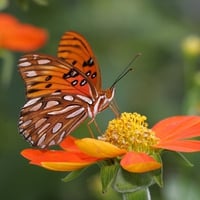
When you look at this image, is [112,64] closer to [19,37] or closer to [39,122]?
[19,37]

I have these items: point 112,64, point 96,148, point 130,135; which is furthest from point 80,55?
point 112,64

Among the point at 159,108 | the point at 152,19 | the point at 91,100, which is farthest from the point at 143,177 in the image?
the point at 152,19

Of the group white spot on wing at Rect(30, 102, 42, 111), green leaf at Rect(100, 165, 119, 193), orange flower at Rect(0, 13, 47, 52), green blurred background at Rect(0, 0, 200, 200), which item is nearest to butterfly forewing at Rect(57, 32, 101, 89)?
white spot on wing at Rect(30, 102, 42, 111)

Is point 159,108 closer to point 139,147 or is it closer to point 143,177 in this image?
point 139,147

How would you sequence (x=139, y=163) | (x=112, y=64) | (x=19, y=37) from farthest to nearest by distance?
(x=112, y=64), (x=19, y=37), (x=139, y=163)

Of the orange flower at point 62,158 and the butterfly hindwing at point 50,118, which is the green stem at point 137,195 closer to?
the orange flower at point 62,158

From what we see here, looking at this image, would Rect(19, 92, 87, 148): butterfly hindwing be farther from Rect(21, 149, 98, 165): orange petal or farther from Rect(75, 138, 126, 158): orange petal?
Rect(75, 138, 126, 158): orange petal
